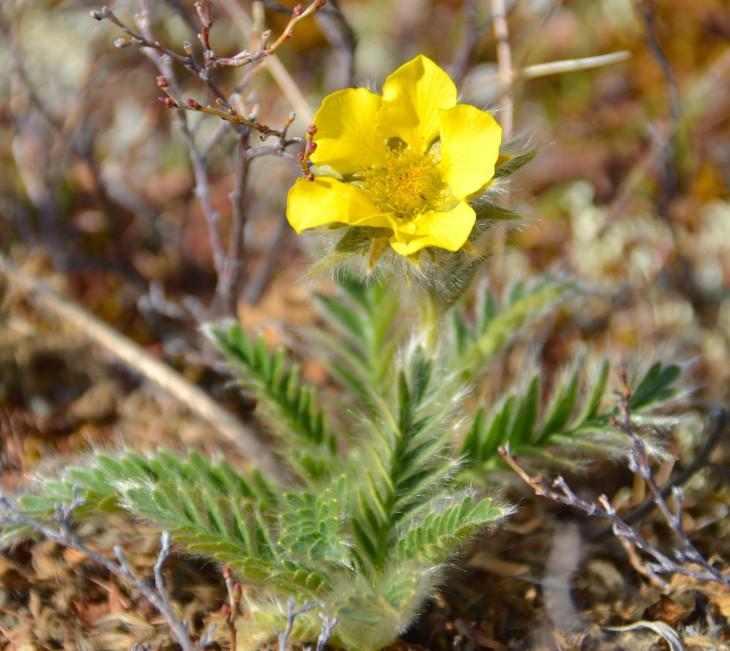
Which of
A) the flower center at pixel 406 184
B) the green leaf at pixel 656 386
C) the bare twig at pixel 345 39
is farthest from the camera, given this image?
the bare twig at pixel 345 39

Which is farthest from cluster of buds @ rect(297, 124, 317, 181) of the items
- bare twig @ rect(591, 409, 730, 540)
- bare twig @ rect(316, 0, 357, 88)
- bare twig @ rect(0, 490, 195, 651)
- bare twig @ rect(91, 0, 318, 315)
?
bare twig @ rect(591, 409, 730, 540)

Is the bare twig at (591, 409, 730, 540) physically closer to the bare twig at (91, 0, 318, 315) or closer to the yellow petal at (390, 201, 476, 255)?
Result: the yellow petal at (390, 201, 476, 255)

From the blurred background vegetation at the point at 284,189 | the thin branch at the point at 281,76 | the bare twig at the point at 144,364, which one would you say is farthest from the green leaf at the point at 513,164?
the thin branch at the point at 281,76

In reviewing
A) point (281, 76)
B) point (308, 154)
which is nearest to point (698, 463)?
point (308, 154)

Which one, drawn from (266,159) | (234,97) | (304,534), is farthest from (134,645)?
(266,159)

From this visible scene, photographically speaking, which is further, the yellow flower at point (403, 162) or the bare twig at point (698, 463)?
the bare twig at point (698, 463)

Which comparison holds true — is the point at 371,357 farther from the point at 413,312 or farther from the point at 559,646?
the point at 559,646

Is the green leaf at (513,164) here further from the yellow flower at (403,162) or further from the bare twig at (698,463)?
the bare twig at (698,463)

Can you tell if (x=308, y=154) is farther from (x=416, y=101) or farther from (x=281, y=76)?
(x=281, y=76)
